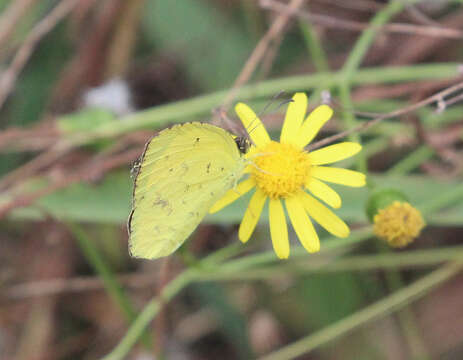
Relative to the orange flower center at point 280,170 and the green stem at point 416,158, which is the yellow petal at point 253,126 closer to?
the orange flower center at point 280,170

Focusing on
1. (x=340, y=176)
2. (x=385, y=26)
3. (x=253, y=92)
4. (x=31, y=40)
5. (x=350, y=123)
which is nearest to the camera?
(x=340, y=176)

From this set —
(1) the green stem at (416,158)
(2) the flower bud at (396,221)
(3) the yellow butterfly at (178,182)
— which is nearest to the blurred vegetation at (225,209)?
(1) the green stem at (416,158)

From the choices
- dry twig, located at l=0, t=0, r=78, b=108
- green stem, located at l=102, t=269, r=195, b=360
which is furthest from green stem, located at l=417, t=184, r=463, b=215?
dry twig, located at l=0, t=0, r=78, b=108

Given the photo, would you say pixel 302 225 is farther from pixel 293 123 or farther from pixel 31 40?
pixel 31 40

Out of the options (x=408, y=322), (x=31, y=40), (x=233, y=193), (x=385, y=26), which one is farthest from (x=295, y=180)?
(x=31, y=40)

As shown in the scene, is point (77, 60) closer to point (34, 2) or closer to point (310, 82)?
point (34, 2)

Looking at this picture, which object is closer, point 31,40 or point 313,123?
point 313,123
